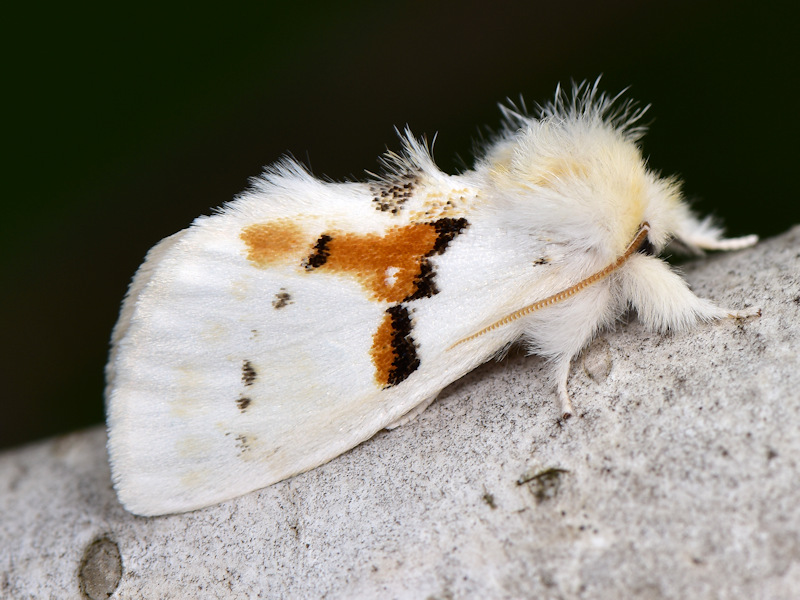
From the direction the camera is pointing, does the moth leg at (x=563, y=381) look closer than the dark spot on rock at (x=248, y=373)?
Yes

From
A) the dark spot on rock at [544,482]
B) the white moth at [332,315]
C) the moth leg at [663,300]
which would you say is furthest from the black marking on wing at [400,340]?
the moth leg at [663,300]

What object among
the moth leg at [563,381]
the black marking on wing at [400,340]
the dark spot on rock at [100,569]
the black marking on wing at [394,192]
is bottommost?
the dark spot on rock at [100,569]

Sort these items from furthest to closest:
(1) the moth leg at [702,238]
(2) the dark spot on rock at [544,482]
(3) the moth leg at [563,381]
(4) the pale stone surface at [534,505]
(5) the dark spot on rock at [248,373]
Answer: (1) the moth leg at [702,238]
(5) the dark spot on rock at [248,373]
(3) the moth leg at [563,381]
(2) the dark spot on rock at [544,482]
(4) the pale stone surface at [534,505]

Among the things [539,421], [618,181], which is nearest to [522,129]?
[618,181]

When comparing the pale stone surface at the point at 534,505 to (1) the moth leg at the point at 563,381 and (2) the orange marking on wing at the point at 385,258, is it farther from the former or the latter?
(2) the orange marking on wing at the point at 385,258

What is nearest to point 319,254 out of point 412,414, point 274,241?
point 274,241

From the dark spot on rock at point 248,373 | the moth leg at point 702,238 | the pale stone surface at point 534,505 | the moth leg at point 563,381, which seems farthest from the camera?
the moth leg at point 702,238

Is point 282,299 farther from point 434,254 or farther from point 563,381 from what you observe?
point 563,381

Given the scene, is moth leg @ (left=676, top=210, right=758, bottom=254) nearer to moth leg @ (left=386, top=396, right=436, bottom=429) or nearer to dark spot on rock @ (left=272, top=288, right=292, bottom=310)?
moth leg @ (left=386, top=396, right=436, bottom=429)
